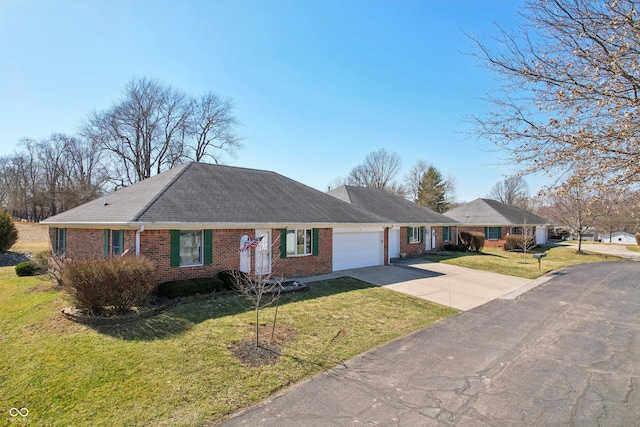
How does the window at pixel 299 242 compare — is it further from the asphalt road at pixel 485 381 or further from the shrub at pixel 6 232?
the shrub at pixel 6 232

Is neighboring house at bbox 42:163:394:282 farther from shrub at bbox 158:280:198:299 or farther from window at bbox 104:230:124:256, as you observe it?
shrub at bbox 158:280:198:299

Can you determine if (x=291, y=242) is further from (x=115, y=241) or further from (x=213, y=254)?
(x=115, y=241)

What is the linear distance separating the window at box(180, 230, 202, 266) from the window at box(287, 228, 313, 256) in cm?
384

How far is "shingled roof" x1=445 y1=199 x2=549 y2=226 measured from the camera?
33.6 m

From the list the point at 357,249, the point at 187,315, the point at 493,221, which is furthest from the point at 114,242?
the point at 493,221

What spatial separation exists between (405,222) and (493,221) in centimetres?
1514

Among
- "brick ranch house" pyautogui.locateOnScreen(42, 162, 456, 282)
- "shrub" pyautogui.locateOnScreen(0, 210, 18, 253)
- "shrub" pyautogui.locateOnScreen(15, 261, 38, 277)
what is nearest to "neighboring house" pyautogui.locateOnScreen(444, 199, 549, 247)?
"brick ranch house" pyautogui.locateOnScreen(42, 162, 456, 282)

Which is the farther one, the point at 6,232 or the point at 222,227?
the point at 6,232

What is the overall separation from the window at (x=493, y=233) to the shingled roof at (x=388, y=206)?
7382 mm

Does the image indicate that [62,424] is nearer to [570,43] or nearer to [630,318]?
[570,43]

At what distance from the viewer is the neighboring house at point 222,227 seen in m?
11.4

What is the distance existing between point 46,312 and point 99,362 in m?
4.79

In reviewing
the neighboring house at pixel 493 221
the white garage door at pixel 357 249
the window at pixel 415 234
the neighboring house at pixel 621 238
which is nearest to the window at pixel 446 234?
the window at pixel 415 234

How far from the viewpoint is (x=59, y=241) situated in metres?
16.9
